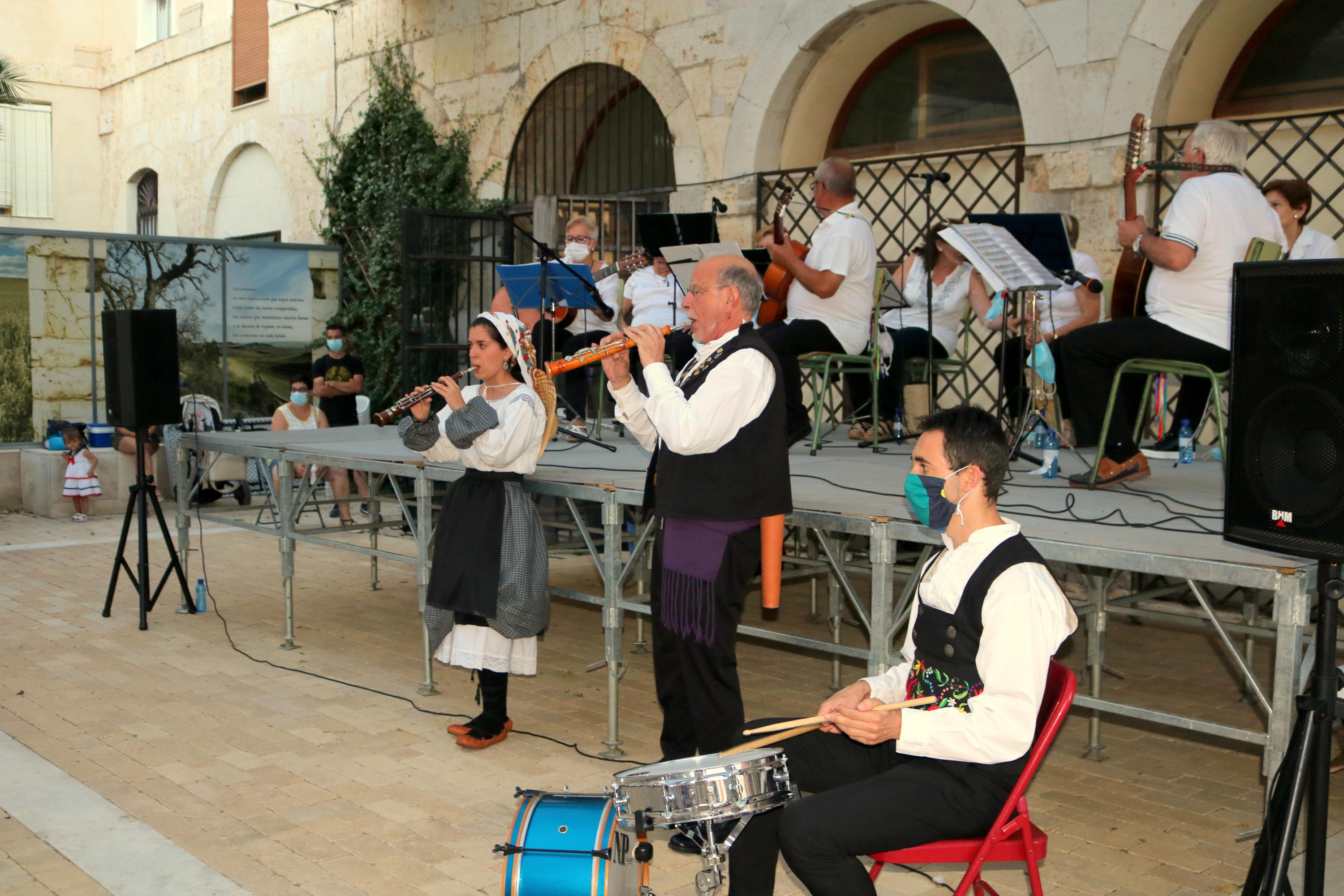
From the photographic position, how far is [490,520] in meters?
5.09

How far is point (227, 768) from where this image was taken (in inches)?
196

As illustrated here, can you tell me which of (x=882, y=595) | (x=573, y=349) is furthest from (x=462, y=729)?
(x=573, y=349)

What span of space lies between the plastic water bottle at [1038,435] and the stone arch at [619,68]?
190 inches

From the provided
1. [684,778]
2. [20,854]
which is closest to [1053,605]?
[684,778]

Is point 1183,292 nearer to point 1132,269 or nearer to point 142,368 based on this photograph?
point 1132,269

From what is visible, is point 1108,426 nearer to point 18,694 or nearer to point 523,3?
point 18,694

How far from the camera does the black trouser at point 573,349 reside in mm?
8219

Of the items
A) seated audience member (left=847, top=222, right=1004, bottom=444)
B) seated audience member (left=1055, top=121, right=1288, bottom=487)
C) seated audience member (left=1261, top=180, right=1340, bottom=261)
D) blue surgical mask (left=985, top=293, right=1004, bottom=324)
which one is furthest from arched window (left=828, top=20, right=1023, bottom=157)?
seated audience member (left=1055, top=121, right=1288, bottom=487)

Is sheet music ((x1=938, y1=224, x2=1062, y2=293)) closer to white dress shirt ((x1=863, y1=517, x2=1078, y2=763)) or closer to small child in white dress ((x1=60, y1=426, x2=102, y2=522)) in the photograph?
white dress shirt ((x1=863, y1=517, x2=1078, y2=763))

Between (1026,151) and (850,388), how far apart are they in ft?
7.79

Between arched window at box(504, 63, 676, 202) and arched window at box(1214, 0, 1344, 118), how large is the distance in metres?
4.99

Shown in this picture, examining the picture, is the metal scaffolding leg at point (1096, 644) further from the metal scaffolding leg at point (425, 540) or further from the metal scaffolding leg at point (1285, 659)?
the metal scaffolding leg at point (425, 540)

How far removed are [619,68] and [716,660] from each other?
902 cm

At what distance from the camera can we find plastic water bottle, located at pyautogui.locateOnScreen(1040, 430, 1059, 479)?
18.1ft
